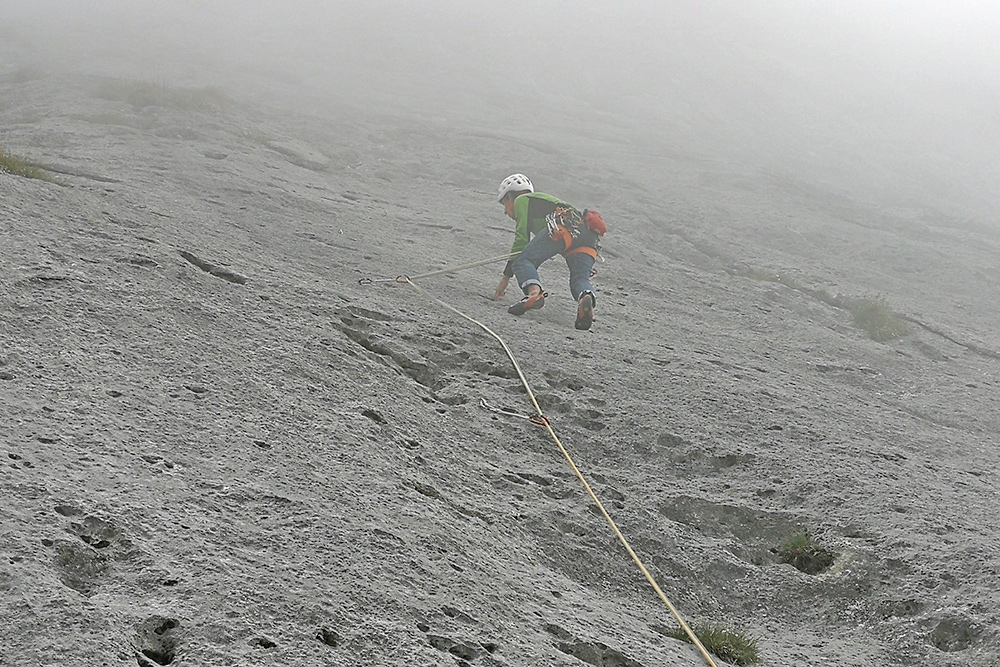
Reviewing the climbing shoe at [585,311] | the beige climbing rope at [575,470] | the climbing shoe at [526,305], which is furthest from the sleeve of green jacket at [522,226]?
the beige climbing rope at [575,470]

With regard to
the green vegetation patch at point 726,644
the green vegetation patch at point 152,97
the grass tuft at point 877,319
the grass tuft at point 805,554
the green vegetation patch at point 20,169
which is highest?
the green vegetation patch at point 152,97

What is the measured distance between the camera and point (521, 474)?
21.0 feet

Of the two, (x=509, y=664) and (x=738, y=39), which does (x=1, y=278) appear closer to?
(x=509, y=664)

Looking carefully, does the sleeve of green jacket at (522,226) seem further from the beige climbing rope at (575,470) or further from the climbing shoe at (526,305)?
the beige climbing rope at (575,470)

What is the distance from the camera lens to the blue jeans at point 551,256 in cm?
1020

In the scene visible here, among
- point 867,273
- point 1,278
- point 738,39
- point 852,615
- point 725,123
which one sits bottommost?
point 852,615

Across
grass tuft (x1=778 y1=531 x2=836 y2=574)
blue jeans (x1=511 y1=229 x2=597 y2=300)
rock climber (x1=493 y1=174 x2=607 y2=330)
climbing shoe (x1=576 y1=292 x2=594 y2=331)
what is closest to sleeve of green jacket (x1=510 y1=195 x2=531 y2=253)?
rock climber (x1=493 y1=174 x2=607 y2=330)

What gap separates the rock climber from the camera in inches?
395

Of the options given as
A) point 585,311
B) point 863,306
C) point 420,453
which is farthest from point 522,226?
point 863,306

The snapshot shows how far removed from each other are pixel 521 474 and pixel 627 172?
59.4ft

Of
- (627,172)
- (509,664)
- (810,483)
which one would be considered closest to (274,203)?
(810,483)

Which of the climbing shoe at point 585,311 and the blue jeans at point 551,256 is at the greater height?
the blue jeans at point 551,256

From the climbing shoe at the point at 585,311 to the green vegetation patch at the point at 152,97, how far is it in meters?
13.5

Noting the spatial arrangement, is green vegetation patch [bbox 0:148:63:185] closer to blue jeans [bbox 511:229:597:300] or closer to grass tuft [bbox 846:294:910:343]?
blue jeans [bbox 511:229:597:300]
